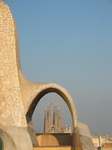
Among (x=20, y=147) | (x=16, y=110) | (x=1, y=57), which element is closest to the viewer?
(x=20, y=147)

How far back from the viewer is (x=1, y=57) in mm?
9031

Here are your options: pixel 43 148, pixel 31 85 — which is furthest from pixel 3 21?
pixel 43 148

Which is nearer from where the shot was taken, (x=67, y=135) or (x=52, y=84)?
(x=52, y=84)

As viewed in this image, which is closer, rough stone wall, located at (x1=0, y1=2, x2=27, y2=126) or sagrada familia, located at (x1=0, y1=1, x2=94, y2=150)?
sagrada familia, located at (x1=0, y1=1, x2=94, y2=150)

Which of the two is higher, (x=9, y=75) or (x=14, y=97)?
(x=9, y=75)

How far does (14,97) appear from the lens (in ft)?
28.3

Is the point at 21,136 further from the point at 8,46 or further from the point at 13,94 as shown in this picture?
the point at 8,46

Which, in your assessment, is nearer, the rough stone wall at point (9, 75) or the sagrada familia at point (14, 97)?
the sagrada familia at point (14, 97)

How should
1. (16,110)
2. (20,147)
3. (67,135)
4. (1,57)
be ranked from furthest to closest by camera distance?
(67,135), (1,57), (16,110), (20,147)

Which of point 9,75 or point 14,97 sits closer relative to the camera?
point 14,97

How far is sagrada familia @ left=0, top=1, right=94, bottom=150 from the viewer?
800cm

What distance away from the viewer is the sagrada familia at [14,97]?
8.00m

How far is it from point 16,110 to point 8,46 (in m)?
2.40

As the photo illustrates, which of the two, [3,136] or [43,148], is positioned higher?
[3,136]
